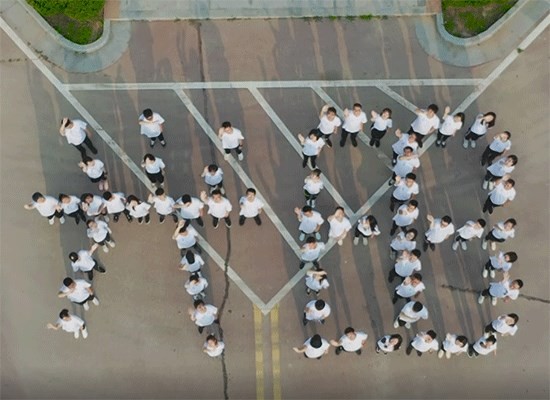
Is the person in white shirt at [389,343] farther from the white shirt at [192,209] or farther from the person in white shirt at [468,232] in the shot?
the white shirt at [192,209]

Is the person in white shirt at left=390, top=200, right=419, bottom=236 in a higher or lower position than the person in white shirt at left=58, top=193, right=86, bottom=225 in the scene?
lower

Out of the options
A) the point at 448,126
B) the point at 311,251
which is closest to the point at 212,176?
the point at 311,251

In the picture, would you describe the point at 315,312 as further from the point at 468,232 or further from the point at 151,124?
the point at 151,124

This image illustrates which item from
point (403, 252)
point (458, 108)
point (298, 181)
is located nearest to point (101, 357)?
point (298, 181)

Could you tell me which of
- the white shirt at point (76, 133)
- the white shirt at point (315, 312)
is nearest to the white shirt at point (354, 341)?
the white shirt at point (315, 312)

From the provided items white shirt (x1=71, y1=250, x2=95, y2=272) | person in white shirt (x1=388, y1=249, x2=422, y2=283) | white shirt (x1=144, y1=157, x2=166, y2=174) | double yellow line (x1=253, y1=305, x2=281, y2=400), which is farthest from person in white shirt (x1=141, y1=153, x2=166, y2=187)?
person in white shirt (x1=388, y1=249, x2=422, y2=283)

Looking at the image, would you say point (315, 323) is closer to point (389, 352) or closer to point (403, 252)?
point (389, 352)

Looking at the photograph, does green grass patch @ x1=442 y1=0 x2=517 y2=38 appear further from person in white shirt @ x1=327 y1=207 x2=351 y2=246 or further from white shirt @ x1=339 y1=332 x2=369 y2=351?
white shirt @ x1=339 y1=332 x2=369 y2=351
